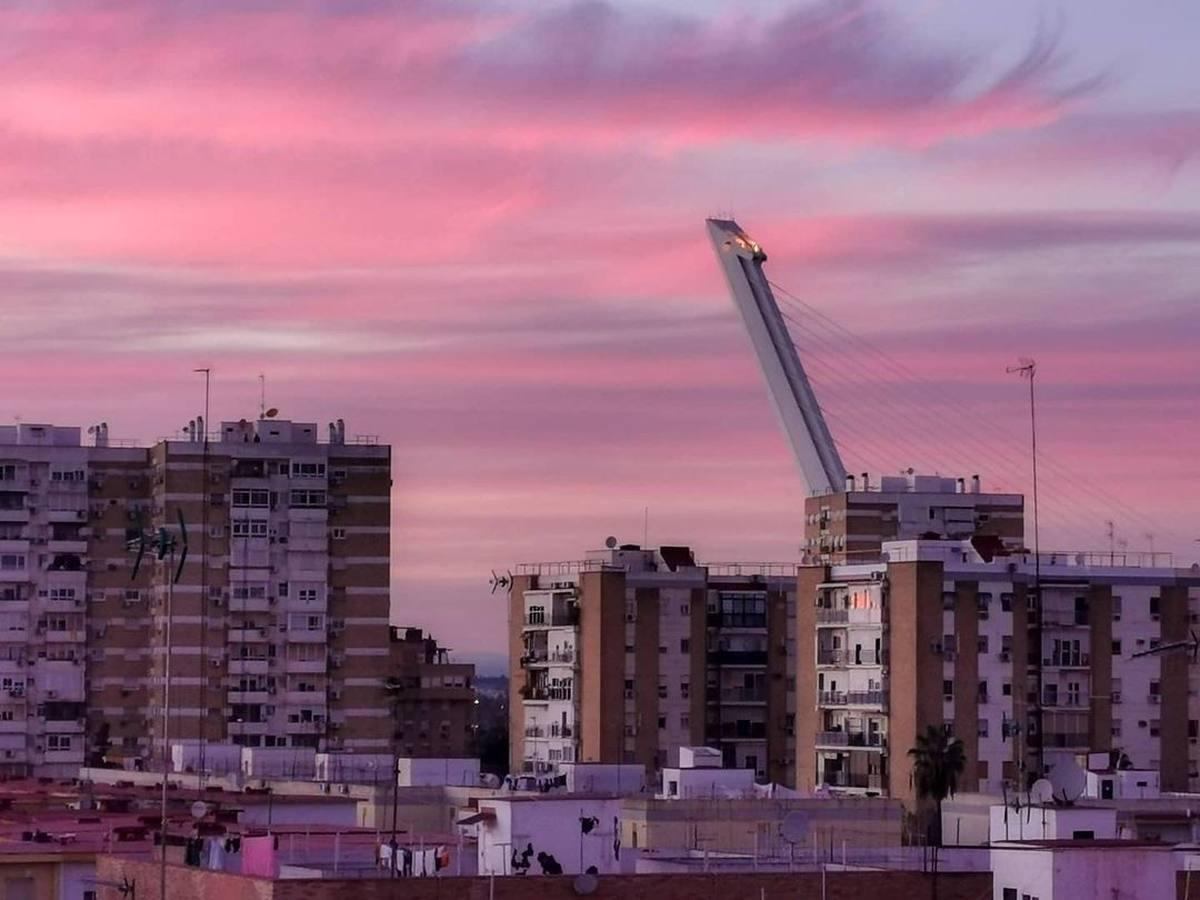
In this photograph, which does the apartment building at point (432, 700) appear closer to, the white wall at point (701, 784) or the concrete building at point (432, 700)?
the concrete building at point (432, 700)

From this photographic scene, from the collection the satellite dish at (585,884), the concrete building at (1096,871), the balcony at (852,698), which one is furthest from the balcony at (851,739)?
the concrete building at (1096,871)

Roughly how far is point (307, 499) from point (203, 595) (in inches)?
250

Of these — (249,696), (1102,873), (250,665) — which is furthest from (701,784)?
(250,665)

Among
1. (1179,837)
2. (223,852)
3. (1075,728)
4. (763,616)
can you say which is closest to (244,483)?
(763,616)

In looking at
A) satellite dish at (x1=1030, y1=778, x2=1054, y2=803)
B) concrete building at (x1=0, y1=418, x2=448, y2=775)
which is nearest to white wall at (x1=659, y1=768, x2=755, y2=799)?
satellite dish at (x1=1030, y1=778, x2=1054, y2=803)

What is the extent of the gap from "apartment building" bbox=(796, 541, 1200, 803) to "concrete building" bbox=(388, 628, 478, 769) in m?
51.7

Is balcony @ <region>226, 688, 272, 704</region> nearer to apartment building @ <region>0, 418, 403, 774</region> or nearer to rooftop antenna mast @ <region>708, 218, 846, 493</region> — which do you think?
apartment building @ <region>0, 418, 403, 774</region>

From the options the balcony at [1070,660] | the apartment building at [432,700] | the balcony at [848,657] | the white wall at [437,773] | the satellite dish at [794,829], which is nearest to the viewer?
the satellite dish at [794,829]

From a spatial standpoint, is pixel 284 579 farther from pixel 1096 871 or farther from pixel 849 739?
pixel 1096 871

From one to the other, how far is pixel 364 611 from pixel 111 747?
12838 millimetres

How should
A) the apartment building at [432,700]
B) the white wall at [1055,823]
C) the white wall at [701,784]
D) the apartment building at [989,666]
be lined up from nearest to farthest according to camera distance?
the white wall at [1055,823] → the white wall at [701,784] → the apartment building at [989,666] → the apartment building at [432,700]

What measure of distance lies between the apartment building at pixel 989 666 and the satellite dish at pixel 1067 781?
48.3 m

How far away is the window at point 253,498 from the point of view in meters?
148

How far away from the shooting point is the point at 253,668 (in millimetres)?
148375
